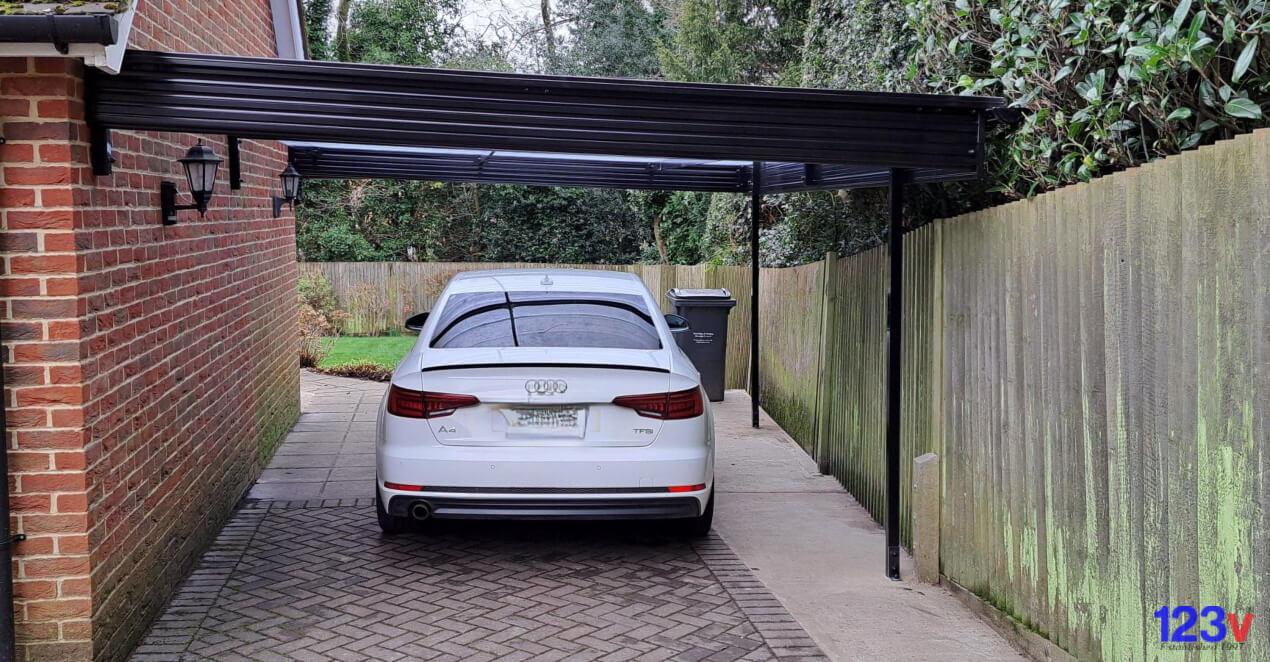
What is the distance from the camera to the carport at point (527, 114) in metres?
4.96

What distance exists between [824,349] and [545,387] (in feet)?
12.8

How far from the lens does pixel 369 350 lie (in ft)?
64.9

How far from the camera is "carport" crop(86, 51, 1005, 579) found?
4.96 m

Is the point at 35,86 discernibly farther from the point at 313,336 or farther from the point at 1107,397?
the point at 313,336

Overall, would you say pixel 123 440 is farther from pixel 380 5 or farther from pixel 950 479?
pixel 380 5

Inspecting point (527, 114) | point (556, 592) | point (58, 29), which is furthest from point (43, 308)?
point (556, 592)

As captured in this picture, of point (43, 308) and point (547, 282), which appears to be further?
point (547, 282)

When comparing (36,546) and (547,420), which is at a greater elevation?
(547,420)

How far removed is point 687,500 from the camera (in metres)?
6.41

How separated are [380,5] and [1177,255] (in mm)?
27862

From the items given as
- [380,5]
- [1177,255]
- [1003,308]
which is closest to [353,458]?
[1003,308]

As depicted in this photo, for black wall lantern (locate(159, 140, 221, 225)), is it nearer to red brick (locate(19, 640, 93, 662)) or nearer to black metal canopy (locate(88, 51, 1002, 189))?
black metal canopy (locate(88, 51, 1002, 189))

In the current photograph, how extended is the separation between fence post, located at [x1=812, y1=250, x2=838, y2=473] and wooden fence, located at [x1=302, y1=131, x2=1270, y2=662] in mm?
2279

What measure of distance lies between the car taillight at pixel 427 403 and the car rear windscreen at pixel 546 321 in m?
0.48
